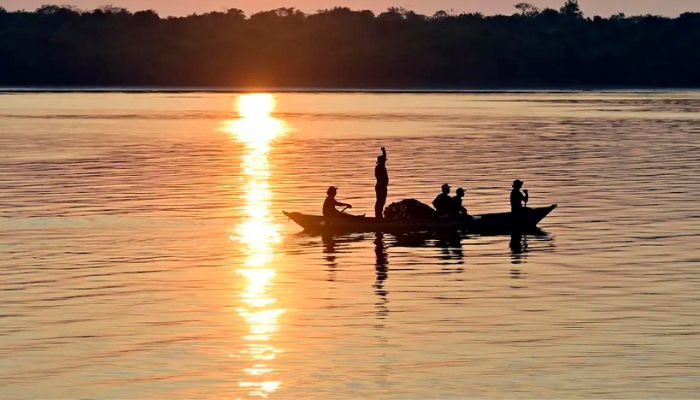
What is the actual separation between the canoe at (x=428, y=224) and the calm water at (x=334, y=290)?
0.44 metres

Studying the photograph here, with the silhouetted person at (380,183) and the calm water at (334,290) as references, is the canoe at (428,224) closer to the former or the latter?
the calm water at (334,290)

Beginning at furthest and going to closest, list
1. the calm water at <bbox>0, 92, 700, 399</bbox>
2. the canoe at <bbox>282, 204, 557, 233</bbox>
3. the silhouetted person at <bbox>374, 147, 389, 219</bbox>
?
the silhouetted person at <bbox>374, 147, 389, 219</bbox> → the canoe at <bbox>282, 204, 557, 233</bbox> → the calm water at <bbox>0, 92, 700, 399</bbox>

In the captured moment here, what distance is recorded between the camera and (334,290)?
35.4 metres

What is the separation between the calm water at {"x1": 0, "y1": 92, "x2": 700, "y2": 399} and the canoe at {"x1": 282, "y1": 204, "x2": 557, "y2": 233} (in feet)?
1.45

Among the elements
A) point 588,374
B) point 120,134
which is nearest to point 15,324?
point 588,374

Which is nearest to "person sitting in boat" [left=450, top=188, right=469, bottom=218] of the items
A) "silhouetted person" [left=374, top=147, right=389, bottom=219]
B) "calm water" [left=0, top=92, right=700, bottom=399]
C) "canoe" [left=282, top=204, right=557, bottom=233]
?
"canoe" [left=282, top=204, right=557, bottom=233]

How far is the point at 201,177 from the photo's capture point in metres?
75.6

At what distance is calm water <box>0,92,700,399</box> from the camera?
84.8 feet

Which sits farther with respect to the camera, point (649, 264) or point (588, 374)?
point (649, 264)

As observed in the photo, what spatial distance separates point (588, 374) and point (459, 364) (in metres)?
2.28

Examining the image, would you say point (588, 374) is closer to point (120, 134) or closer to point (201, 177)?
point (201, 177)

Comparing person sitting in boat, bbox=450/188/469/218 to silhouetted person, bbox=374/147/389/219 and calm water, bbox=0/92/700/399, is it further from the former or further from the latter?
silhouetted person, bbox=374/147/389/219

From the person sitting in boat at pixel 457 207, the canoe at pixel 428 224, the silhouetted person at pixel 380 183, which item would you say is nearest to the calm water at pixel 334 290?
the canoe at pixel 428 224

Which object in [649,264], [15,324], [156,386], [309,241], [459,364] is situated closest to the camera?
[156,386]
